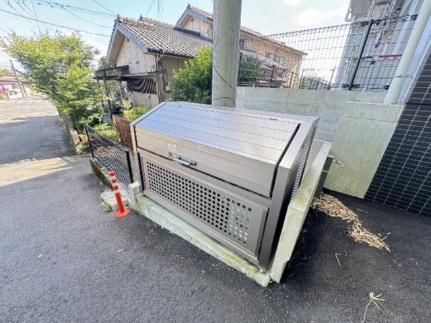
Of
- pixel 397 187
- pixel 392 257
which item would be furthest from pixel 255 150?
pixel 397 187

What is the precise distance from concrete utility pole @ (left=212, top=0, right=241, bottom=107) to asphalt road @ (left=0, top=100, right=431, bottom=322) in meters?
2.05

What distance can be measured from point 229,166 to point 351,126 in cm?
245

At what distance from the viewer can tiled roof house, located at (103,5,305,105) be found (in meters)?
7.57

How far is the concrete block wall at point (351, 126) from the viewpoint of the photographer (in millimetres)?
2611

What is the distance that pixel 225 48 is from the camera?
2.33 metres

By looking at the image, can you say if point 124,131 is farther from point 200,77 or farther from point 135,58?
point 135,58

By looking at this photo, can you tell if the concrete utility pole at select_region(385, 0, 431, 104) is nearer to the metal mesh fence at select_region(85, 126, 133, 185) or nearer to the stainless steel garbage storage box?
the stainless steel garbage storage box

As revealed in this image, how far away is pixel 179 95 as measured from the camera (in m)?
5.55

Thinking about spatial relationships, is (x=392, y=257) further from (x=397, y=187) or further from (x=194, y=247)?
(x=194, y=247)

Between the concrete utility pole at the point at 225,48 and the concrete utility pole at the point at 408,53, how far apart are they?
6.99 feet

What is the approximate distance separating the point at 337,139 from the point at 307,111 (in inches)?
29.1

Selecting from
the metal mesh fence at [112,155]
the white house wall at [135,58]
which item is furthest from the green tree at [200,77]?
the white house wall at [135,58]

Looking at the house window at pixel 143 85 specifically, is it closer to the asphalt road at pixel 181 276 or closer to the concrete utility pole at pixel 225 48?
the concrete utility pole at pixel 225 48

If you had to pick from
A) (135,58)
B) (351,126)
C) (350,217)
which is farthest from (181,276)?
(135,58)
